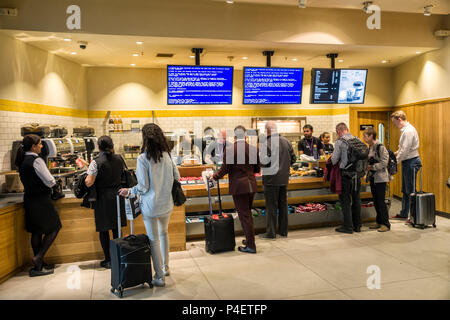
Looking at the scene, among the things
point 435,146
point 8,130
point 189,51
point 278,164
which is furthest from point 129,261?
point 435,146

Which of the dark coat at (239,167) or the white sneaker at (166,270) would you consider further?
the dark coat at (239,167)

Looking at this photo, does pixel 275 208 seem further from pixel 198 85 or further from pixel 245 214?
pixel 198 85

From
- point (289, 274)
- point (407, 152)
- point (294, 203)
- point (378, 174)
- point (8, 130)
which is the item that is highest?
point (8, 130)

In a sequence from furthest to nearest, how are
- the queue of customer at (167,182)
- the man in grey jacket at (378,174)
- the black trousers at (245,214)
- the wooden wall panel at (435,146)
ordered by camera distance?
1. the wooden wall panel at (435,146)
2. the man in grey jacket at (378,174)
3. the black trousers at (245,214)
4. the queue of customer at (167,182)

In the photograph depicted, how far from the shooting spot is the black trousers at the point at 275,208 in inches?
210

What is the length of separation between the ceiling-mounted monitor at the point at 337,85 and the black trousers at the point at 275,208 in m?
2.16

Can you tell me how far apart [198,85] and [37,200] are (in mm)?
3154

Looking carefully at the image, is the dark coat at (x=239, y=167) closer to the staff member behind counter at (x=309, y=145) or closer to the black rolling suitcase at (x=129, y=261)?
the black rolling suitcase at (x=129, y=261)

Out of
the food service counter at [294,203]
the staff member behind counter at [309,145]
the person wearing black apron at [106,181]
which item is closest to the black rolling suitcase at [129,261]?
the person wearing black apron at [106,181]

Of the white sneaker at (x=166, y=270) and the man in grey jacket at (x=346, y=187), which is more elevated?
the man in grey jacket at (x=346, y=187)

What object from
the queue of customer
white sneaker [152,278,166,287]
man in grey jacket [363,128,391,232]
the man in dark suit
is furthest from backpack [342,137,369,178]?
white sneaker [152,278,166,287]

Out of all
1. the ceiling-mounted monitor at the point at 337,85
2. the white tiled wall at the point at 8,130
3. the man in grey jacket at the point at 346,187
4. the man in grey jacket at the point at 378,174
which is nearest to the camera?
the white tiled wall at the point at 8,130

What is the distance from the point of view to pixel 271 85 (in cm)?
652

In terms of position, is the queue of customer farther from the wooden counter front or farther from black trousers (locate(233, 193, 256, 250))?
the wooden counter front
